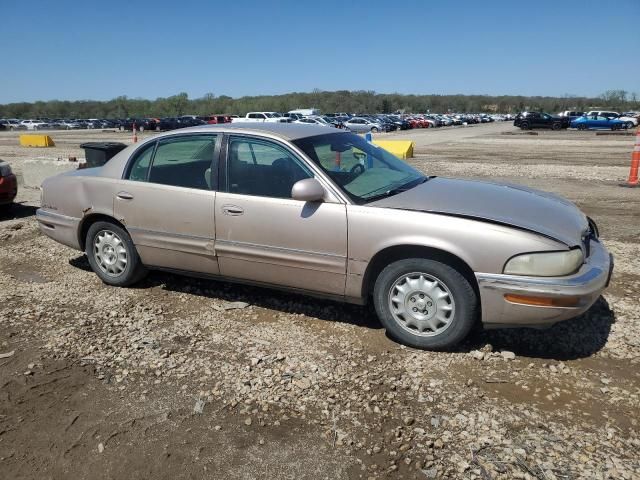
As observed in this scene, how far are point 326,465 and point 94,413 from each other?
1439mm

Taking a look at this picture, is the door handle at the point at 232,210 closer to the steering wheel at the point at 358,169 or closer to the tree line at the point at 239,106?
the steering wheel at the point at 358,169

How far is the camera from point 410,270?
3.57 metres

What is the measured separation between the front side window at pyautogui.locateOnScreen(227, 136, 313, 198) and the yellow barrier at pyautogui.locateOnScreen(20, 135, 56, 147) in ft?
90.5

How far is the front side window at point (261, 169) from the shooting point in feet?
13.2

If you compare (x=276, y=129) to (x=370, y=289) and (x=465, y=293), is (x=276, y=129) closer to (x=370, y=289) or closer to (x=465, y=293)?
(x=370, y=289)

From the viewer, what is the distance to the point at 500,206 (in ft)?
12.1

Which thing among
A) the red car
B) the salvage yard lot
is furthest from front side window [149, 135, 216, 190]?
the red car

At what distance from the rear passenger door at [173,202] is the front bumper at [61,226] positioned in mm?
674

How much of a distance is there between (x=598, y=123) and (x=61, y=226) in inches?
1871

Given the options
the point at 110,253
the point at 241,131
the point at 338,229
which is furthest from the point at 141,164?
the point at 338,229

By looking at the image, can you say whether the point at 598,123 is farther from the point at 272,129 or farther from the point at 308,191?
the point at 308,191

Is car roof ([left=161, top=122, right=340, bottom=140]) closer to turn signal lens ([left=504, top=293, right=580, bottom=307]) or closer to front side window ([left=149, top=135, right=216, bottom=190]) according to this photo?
front side window ([left=149, top=135, right=216, bottom=190])

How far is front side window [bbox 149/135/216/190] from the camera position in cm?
436

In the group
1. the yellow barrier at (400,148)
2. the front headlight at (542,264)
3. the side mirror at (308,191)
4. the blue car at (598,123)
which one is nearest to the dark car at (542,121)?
the blue car at (598,123)
